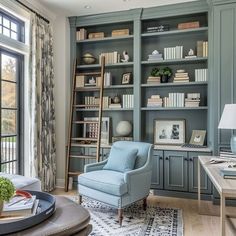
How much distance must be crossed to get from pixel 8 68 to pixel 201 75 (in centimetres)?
282

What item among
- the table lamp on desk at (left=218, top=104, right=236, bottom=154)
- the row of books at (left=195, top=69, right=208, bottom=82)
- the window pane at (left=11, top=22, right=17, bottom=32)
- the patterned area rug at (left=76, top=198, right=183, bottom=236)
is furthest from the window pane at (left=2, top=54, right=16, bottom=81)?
the table lamp on desk at (left=218, top=104, right=236, bottom=154)

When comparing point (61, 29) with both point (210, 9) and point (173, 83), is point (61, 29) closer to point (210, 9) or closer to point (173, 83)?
point (173, 83)

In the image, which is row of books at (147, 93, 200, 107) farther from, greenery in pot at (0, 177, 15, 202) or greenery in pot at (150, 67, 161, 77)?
greenery in pot at (0, 177, 15, 202)

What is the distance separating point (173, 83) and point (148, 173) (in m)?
1.52

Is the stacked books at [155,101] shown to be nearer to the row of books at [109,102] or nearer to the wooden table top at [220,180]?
the row of books at [109,102]

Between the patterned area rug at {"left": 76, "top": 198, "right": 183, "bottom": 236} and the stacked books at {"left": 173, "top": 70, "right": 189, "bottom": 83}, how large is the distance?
1909 millimetres

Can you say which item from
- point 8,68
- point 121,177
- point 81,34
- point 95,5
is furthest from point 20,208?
point 81,34

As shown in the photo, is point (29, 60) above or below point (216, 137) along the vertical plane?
above

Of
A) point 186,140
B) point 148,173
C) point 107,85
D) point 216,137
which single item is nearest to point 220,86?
point 216,137

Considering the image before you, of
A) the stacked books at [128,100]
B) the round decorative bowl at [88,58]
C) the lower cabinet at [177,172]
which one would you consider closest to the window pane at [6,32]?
the round decorative bowl at [88,58]

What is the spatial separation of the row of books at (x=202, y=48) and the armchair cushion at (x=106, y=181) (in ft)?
7.24

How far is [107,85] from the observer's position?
4.43 metres

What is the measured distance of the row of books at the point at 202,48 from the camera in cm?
393

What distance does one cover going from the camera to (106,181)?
300cm
